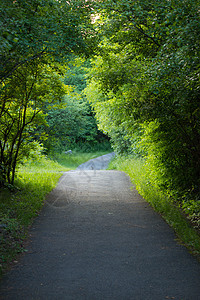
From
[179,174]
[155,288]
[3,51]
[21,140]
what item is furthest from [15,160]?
[155,288]

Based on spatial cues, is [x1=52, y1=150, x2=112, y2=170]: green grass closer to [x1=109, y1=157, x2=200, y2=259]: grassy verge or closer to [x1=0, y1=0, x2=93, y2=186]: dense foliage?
[x1=0, y1=0, x2=93, y2=186]: dense foliage

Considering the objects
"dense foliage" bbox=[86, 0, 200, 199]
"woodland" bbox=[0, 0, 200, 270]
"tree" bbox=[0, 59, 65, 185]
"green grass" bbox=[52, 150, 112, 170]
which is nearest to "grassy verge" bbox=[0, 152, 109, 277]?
"woodland" bbox=[0, 0, 200, 270]

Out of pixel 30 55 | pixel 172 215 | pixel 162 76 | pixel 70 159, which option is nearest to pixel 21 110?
pixel 30 55

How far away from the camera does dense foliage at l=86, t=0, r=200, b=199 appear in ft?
20.4

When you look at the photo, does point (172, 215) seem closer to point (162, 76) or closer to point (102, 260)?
point (102, 260)

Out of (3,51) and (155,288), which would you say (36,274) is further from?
(3,51)

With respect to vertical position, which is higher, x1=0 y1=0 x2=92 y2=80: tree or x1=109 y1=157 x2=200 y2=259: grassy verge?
x1=0 y1=0 x2=92 y2=80: tree

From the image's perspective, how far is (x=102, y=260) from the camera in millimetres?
5336

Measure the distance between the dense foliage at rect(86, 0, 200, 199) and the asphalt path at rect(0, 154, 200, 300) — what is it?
5.98 feet

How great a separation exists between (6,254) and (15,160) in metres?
5.42

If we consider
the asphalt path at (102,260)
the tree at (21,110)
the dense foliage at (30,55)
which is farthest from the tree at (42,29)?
the asphalt path at (102,260)

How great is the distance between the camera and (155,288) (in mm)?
4316

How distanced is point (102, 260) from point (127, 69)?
6.08 meters

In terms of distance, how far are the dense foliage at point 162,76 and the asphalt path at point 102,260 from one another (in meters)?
1.82
